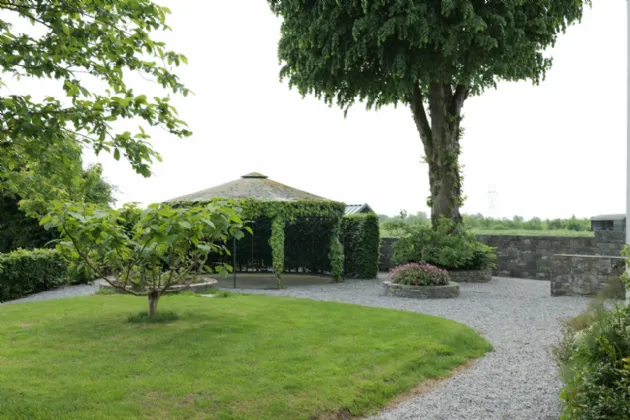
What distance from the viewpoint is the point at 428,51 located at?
17.9m

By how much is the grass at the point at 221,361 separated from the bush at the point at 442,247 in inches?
298

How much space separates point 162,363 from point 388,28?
13.2m

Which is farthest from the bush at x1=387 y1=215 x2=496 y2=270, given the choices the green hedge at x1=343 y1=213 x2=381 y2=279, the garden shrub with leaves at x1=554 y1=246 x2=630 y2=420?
the garden shrub with leaves at x1=554 y1=246 x2=630 y2=420

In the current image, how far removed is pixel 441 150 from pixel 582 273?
24.2 ft

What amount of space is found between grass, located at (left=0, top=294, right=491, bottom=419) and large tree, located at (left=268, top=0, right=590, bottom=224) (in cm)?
983

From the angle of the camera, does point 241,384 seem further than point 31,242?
No

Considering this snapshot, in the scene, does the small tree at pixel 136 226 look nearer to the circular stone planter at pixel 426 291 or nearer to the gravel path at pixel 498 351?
the gravel path at pixel 498 351

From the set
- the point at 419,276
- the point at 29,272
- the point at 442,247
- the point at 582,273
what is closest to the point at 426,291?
the point at 419,276

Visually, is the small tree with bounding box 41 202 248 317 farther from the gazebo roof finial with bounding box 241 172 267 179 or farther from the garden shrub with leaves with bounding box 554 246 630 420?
the gazebo roof finial with bounding box 241 172 267 179

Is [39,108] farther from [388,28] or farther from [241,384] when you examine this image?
[388,28]

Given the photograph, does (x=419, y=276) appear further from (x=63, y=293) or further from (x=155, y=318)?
(x=63, y=293)

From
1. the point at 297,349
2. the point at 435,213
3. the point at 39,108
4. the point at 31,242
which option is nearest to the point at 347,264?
the point at 435,213

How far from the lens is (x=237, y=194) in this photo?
56.6ft

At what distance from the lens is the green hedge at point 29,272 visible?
1444cm
